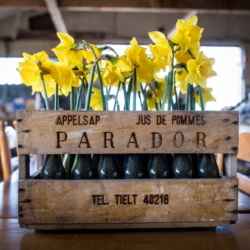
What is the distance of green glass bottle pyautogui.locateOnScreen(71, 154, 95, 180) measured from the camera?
75 cm

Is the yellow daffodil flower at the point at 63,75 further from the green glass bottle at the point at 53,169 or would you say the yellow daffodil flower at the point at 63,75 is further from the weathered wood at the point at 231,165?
the weathered wood at the point at 231,165

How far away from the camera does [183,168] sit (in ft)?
2.48

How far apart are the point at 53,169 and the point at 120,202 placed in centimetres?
18

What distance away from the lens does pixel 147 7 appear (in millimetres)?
3482

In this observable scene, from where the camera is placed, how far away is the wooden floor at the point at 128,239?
66 centimetres

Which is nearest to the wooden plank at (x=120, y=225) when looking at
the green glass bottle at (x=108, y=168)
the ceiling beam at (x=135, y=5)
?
the green glass bottle at (x=108, y=168)

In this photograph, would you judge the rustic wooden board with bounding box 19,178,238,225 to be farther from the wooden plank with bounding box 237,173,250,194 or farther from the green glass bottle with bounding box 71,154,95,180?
the wooden plank with bounding box 237,173,250,194

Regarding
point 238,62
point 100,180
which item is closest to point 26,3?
point 100,180

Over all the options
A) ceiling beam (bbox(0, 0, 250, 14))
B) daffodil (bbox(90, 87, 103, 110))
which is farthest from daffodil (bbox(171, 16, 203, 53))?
ceiling beam (bbox(0, 0, 250, 14))

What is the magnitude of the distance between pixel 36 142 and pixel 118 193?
23 cm

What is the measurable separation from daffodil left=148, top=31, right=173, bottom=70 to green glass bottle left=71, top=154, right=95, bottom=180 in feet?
1.00

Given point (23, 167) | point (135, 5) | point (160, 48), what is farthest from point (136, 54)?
point (135, 5)

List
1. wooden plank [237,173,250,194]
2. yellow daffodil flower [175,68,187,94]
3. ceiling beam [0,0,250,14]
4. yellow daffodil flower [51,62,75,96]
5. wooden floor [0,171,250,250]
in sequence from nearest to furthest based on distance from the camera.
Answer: wooden floor [0,171,250,250] → yellow daffodil flower [51,62,75,96] → yellow daffodil flower [175,68,187,94] → wooden plank [237,173,250,194] → ceiling beam [0,0,250,14]

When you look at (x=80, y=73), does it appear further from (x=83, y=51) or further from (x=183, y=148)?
(x=183, y=148)
